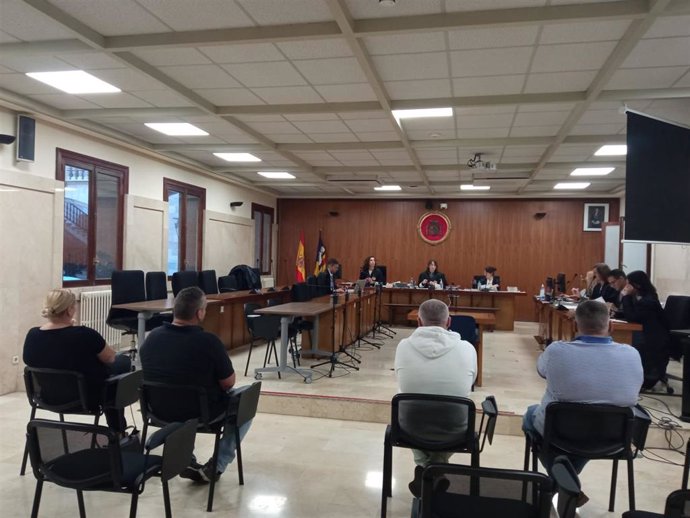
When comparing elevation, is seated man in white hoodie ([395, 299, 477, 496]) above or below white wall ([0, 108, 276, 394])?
below

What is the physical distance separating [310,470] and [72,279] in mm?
4408

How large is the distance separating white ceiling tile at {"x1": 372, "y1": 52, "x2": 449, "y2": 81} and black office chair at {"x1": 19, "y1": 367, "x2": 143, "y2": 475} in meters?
2.98

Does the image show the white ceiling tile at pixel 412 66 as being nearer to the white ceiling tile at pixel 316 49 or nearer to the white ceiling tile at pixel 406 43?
the white ceiling tile at pixel 406 43

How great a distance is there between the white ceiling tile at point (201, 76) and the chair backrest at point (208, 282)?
3.52 m

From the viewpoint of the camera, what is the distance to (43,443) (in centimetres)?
206

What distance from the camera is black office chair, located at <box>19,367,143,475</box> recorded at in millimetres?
2883

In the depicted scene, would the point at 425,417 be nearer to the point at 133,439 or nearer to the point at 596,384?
the point at 596,384

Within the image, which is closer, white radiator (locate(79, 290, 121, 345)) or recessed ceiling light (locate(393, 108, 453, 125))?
recessed ceiling light (locate(393, 108, 453, 125))

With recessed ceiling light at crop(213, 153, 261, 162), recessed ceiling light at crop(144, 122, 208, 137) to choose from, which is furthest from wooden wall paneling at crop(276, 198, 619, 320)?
recessed ceiling light at crop(144, 122, 208, 137)

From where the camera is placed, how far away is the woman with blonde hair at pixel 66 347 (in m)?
2.86

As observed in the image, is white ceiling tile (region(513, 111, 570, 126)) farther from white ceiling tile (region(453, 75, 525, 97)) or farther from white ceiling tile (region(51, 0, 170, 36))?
white ceiling tile (region(51, 0, 170, 36))

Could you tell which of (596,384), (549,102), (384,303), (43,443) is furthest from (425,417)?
(384,303)

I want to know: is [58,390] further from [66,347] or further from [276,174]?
[276,174]

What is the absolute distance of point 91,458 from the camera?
217 centimetres
